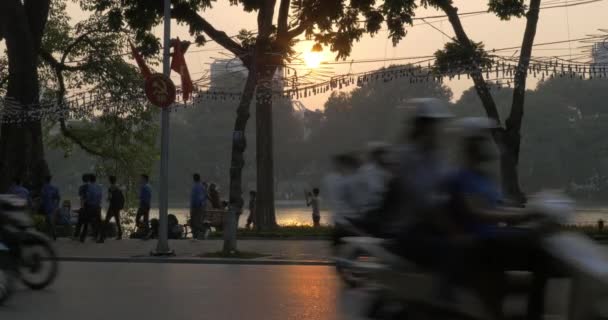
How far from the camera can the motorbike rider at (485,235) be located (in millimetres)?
6160

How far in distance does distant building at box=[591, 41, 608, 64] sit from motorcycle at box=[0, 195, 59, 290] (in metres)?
13.8

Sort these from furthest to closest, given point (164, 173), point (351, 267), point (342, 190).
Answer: point (164, 173), point (342, 190), point (351, 267)

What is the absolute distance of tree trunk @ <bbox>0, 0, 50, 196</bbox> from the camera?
25500 mm

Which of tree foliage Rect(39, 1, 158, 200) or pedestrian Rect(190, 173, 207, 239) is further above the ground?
tree foliage Rect(39, 1, 158, 200)

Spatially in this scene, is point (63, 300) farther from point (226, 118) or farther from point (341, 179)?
point (226, 118)

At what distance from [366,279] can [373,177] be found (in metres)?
3.50

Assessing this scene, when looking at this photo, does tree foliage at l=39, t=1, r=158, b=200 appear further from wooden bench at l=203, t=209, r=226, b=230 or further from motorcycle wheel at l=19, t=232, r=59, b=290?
motorcycle wheel at l=19, t=232, r=59, b=290

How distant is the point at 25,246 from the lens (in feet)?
36.2

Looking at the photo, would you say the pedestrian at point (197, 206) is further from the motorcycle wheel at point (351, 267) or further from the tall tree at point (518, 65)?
the motorcycle wheel at point (351, 267)

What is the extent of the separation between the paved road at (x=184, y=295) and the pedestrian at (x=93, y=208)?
20.8 ft

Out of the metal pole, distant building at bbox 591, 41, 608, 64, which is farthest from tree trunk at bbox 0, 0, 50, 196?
distant building at bbox 591, 41, 608, 64

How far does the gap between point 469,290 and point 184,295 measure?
5508mm

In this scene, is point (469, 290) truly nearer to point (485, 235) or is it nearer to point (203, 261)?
point (485, 235)

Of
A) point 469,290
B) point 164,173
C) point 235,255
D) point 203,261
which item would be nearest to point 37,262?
point 203,261
